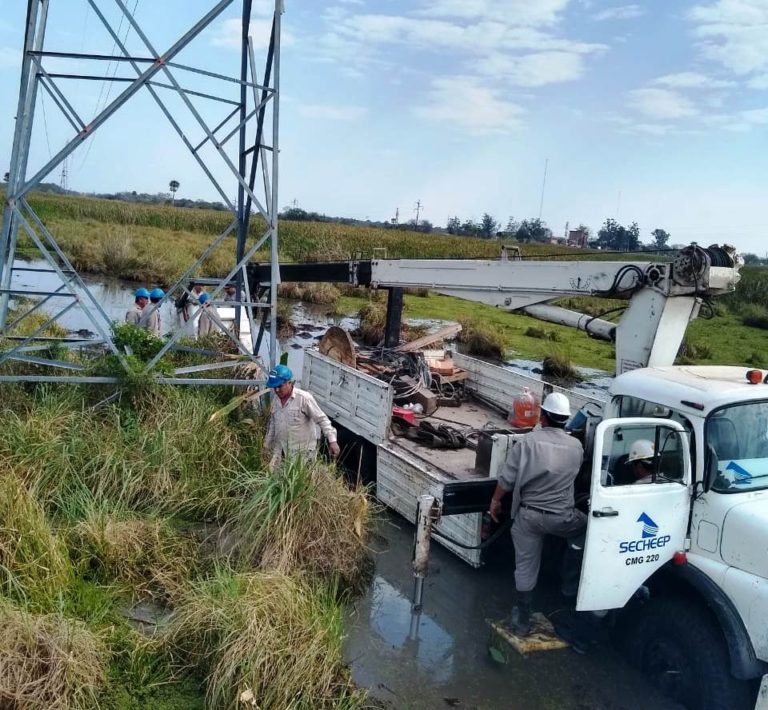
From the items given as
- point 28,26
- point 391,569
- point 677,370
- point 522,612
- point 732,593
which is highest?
point 28,26

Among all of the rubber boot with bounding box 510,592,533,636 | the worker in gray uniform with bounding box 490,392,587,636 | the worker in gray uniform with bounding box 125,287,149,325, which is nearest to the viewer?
Result: the worker in gray uniform with bounding box 490,392,587,636

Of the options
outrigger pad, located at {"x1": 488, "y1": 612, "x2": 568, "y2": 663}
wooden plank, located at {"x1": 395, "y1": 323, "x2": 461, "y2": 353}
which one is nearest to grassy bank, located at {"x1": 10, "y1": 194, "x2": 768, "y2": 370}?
wooden plank, located at {"x1": 395, "y1": 323, "x2": 461, "y2": 353}

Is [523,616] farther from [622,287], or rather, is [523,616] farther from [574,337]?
[574,337]

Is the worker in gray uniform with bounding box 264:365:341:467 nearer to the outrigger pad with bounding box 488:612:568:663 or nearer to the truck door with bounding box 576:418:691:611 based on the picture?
the outrigger pad with bounding box 488:612:568:663

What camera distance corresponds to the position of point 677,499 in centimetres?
457

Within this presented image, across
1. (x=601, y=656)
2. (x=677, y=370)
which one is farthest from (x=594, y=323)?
(x=601, y=656)

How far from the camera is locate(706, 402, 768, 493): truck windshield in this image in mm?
4473

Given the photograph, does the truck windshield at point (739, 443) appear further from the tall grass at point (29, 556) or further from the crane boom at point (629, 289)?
the tall grass at point (29, 556)

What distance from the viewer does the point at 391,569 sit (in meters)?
6.71

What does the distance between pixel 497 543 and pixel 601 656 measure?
1.58m

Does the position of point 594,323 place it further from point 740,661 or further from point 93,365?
point 93,365

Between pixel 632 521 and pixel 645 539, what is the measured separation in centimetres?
16

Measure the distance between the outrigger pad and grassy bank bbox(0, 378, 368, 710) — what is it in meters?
1.24

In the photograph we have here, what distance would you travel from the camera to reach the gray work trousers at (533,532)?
5.01m
